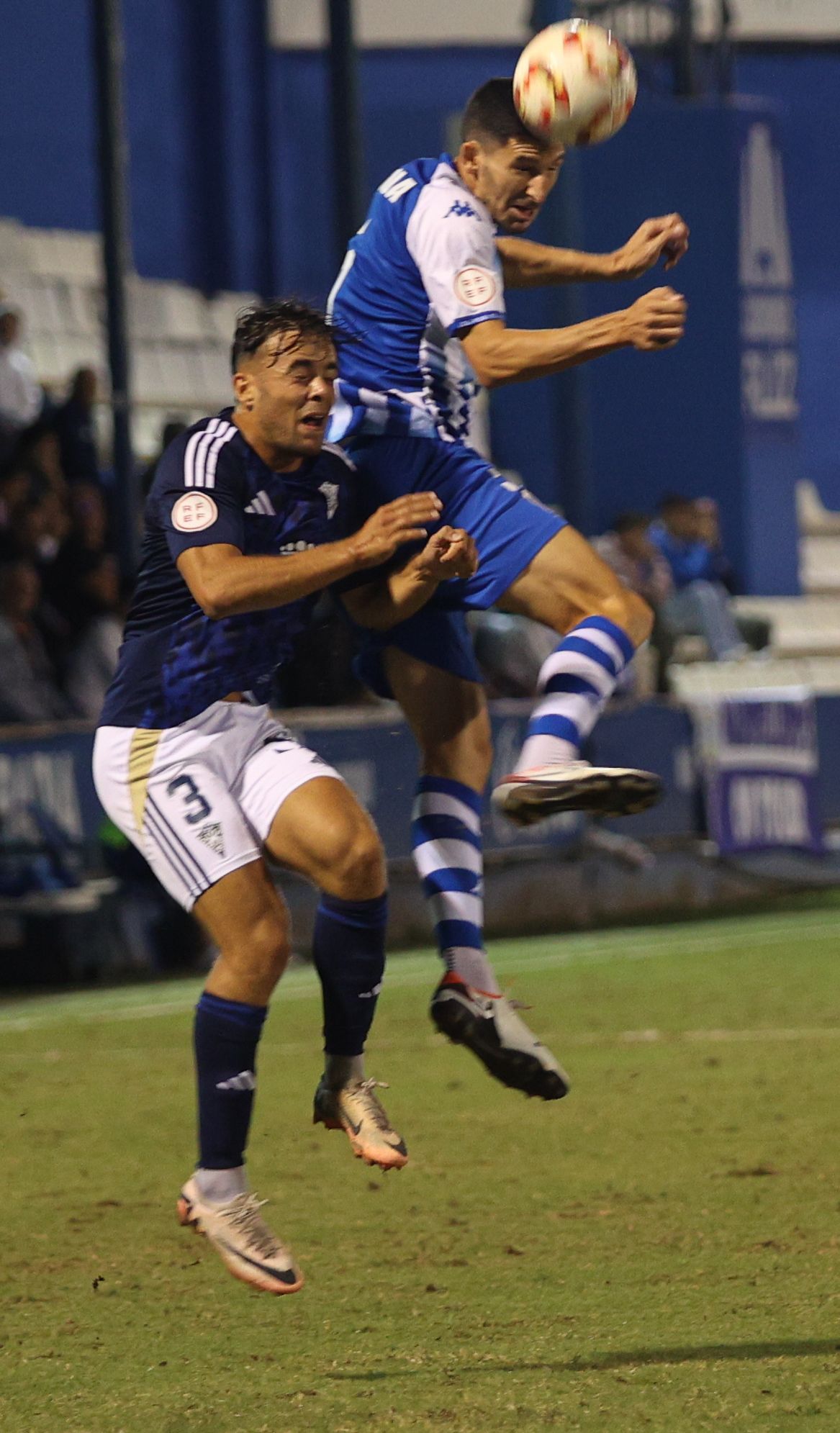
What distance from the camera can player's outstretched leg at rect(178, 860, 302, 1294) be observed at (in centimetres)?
488

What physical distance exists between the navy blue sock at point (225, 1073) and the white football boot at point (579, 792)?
28.4 inches

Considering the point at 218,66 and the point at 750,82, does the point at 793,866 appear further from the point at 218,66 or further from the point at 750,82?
the point at 750,82

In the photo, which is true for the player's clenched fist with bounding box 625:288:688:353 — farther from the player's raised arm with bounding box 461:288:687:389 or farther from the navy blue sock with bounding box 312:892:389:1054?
the navy blue sock with bounding box 312:892:389:1054

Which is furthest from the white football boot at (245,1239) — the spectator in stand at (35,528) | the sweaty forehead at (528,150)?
the spectator in stand at (35,528)

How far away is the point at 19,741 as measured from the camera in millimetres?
11094

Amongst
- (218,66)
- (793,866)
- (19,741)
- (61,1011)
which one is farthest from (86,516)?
(218,66)

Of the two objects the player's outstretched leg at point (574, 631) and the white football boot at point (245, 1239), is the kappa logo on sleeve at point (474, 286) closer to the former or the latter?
the player's outstretched leg at point (574, 631)

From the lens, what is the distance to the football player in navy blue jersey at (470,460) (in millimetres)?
5242

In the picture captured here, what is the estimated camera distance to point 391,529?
4.76 m

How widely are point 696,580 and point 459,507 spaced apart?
41.9 ft

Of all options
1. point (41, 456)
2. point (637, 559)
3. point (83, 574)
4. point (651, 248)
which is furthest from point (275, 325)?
point (637, 559)

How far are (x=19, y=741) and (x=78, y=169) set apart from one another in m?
11.4

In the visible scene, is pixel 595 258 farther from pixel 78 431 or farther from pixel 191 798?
pixel 78 431

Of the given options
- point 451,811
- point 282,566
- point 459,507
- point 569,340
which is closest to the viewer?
point 282,566
